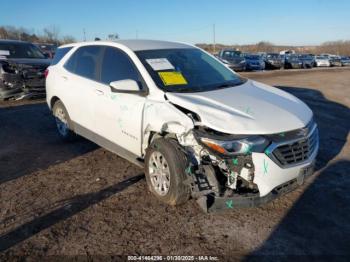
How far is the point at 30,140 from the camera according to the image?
616 centimetres

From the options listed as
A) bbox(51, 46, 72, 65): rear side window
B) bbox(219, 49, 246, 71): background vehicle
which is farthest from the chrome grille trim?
bbox(219, 49, 246, 71): background vehicle

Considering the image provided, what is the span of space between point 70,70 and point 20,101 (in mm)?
5408

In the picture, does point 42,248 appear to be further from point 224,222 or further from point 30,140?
point 30,140

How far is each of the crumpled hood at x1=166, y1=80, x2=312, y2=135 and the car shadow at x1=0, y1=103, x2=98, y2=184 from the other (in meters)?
2.50

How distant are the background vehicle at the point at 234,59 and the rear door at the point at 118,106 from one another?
19.5 m

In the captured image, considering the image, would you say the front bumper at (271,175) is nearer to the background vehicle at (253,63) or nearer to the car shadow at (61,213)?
the car shadow at (61,213)

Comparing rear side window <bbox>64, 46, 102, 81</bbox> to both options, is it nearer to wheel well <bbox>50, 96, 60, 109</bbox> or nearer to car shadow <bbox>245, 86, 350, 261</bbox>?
wheel well <bbox>50, 96, 60, 109</bbox>

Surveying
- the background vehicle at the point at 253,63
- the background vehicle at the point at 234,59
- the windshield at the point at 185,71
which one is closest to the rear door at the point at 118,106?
the windshield at the point at 185,71

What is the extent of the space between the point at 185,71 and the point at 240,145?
5.23ft

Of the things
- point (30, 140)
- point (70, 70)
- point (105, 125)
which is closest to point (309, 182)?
point (105, 125)

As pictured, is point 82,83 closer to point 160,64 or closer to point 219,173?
point 160,64

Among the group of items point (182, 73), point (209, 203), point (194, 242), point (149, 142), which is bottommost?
point (194, 242)

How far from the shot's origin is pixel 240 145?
124 inches

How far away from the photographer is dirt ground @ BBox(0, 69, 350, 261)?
2988mm
